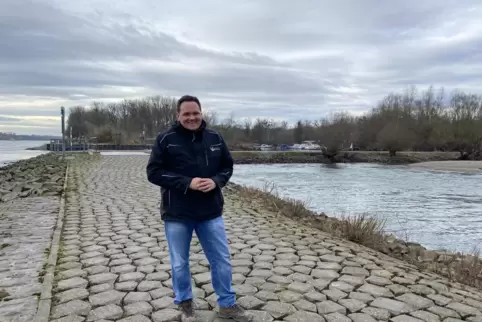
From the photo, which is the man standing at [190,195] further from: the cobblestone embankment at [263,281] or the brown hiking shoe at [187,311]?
the cobblestone embankment at [263,281]

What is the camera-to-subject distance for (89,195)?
1168 centimetres

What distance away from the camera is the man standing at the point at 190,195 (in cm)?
354

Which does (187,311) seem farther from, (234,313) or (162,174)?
(162,174)

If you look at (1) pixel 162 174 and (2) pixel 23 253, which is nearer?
(1) pixel 162 174

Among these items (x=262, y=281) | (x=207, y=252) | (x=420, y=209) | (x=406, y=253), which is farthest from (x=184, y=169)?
(x=420, y=209)

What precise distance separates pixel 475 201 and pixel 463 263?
14307 millimetres

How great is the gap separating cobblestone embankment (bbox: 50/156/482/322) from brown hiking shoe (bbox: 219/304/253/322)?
0.11m

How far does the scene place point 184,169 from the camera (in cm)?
354

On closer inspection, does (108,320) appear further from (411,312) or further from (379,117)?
(379,117)

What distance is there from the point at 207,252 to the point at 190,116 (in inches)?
46.9

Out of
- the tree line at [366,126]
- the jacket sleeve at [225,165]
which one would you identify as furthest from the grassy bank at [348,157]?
the jacket sleeve at [225,165]

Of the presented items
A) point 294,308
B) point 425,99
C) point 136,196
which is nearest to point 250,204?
point 136,196

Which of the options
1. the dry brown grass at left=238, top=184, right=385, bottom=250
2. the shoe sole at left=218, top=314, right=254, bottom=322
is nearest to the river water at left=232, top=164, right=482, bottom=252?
the dry brown grass at left=238, top=184, right=385, bottom=250

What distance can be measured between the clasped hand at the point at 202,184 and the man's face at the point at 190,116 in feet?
1.47
